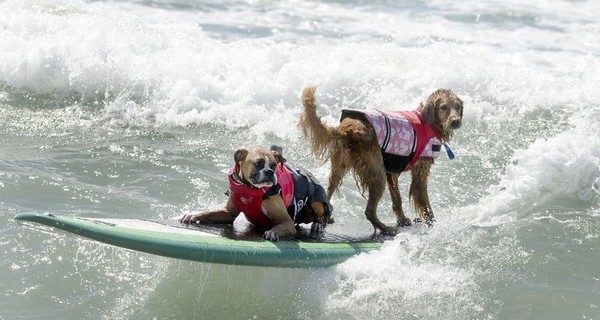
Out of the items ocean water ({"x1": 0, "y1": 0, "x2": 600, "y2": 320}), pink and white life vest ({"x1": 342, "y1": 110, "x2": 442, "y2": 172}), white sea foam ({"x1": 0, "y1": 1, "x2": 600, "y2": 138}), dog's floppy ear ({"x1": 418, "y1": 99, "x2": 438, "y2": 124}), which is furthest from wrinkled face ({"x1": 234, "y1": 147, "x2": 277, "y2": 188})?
white sea foam ({"x1": 0, "y1": 1, "x2": 600, "y2": 138})

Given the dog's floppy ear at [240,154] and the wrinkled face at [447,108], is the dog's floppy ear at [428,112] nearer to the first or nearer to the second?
the wrinkled face at [447,108]

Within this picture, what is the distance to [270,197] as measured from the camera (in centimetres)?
626

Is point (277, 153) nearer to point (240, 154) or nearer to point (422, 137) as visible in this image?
point (240, 154)

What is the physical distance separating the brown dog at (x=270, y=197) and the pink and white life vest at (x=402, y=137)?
70 centimetres

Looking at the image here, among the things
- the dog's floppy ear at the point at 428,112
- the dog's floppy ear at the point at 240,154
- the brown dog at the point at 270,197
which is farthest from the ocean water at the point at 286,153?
the dog's floppy ear at the point at 428,112

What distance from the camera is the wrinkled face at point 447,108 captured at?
7.07 metres

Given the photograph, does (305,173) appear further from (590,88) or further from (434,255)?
(590,88)

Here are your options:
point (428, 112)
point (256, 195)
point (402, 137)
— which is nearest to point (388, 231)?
point (402, 137)

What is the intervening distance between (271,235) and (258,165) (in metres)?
0.61

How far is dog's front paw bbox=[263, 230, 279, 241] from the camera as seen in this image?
6241 mm

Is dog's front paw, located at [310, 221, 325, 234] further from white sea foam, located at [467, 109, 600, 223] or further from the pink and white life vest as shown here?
white sea foam, located at [467, 109, 600, 223]

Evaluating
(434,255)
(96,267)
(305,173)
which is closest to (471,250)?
(434,255)

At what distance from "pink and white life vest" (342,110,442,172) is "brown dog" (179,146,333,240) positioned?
0.70 meters

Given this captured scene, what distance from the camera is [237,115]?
11883mm
